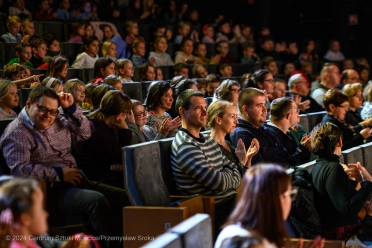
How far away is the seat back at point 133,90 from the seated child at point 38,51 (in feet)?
3.43

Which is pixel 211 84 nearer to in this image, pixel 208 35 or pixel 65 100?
pixel 65 100

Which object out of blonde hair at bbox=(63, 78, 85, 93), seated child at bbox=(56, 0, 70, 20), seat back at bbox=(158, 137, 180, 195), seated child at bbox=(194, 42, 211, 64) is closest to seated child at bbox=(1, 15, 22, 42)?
seated child at bbox=(56, 0, 70, 20)

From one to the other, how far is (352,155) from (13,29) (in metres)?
3.69

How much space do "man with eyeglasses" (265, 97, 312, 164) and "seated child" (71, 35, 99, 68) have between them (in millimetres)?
2448

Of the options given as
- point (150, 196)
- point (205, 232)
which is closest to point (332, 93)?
point (150, 196)

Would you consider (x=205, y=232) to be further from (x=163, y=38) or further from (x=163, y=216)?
(x=163, y=38)

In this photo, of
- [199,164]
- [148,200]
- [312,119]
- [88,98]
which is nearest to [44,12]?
[88,98]

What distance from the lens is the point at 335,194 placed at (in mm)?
3178

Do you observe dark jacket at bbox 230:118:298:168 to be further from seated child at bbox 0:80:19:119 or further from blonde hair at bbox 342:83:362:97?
blonde hair at bbox 342:83:362:97

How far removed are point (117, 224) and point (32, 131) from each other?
24.7 inches

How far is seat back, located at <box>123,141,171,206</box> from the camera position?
2947 mm

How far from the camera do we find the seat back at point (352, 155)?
3.79 meters

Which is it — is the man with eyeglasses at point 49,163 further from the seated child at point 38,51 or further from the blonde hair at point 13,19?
the blonde hair at point 13,19

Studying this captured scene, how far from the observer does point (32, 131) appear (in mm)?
3066
